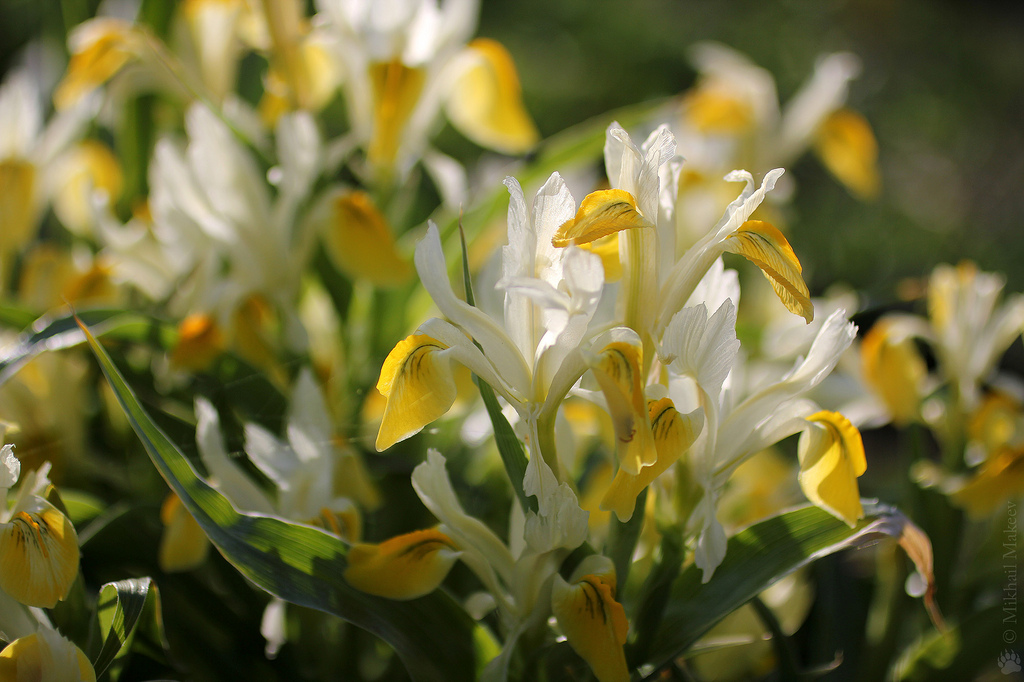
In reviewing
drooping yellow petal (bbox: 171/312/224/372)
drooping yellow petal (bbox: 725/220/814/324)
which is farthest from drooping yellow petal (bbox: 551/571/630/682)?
drooping yellow petal (bbox: 171/312/224/372)

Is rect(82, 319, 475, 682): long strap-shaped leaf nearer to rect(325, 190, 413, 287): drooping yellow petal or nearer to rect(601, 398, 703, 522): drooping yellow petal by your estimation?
rect(601, 398, 703, 522): drooping yellow petal

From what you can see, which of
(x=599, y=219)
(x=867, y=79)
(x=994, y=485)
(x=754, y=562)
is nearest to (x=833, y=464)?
(x=754, y=562)

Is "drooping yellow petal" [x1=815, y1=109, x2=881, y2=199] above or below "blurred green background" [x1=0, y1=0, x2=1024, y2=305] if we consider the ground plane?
above

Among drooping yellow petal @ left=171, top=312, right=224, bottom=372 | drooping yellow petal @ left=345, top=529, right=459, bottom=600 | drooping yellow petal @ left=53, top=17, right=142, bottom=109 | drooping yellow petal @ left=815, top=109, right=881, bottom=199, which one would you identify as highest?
drooping yellow petal @ left=53, top=17, right=142, bottom=109

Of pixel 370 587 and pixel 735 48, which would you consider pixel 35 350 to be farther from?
pixel 735 48

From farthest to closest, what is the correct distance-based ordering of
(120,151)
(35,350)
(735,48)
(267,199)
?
(735,48) < (120,151) < (267,199) < (35,350)

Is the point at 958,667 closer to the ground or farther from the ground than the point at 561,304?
closer to the ground

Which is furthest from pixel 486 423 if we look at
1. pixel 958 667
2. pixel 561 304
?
pixel 958 667

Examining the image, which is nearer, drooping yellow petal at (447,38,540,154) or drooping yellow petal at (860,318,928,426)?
drooping yellow petal at (860,318,928,426)
